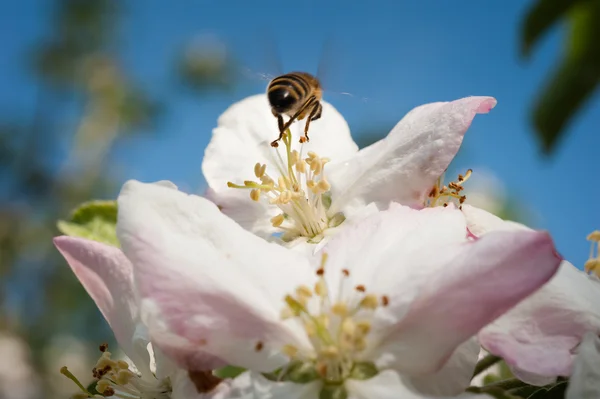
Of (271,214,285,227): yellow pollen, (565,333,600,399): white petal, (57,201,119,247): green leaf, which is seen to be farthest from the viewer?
(57,201,119,247): green leaf

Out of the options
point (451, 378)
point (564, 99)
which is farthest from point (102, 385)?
point (564, 99)

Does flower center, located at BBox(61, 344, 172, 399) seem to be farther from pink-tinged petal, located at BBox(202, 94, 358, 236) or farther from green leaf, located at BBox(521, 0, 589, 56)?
green leaf, located at BBox(521, 0, 589, 56)

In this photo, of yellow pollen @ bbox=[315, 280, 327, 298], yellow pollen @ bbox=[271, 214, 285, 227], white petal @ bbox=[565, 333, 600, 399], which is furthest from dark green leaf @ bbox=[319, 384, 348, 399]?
yellow pollen @ bbox=[271, 214, 285, 227]

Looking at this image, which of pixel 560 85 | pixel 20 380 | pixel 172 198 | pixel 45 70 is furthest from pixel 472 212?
pixel 45 70

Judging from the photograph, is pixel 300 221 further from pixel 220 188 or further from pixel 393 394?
pixel 393 394

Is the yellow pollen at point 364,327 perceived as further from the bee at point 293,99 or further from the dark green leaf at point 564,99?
the dark green leaf at point 564,99

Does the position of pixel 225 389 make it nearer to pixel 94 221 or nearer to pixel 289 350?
pixel 289 350

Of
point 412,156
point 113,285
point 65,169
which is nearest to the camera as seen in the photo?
point 113,285
